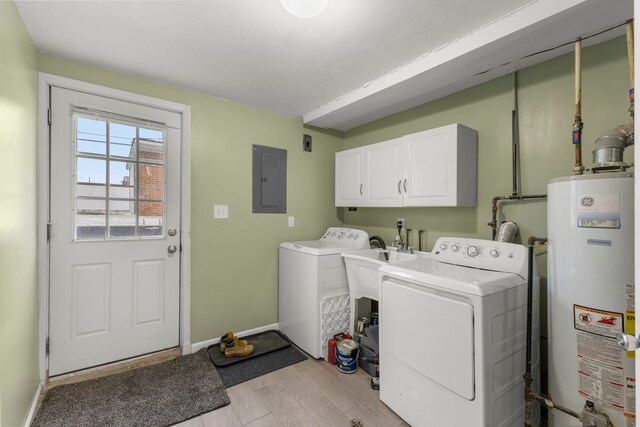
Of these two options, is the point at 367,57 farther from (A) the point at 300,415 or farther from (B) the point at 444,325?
(A) the point at 300,415

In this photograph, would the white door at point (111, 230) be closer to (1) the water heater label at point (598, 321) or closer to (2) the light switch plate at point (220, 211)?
(2) the light switch plate at point (220, 211)

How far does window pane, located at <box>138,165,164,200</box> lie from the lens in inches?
89.8

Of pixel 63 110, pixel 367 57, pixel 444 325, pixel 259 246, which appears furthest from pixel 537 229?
pixel 63 110

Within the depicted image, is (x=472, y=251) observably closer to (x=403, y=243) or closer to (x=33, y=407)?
(x=403, y=243)

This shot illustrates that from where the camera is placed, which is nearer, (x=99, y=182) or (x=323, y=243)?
(x=99, y=182)

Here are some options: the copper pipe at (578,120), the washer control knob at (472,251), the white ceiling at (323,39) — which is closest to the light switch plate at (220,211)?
the white ceiling at (323,39)

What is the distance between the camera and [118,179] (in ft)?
7.18

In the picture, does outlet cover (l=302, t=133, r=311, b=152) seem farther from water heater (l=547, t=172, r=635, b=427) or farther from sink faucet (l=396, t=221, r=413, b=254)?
water heater (l=547, t=172, r=635, b=427)

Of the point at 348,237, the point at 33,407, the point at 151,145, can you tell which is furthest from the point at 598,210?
the point at 33,407

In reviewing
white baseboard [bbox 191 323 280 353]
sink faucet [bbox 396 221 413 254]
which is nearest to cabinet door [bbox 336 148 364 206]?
sink faucet [bbox 396 221 413 254]

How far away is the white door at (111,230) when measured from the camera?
1992 millimetres

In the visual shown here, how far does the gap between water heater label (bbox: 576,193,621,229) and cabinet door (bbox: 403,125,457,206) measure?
2.49ft

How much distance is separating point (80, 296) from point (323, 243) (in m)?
2.03

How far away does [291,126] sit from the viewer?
306 cm
